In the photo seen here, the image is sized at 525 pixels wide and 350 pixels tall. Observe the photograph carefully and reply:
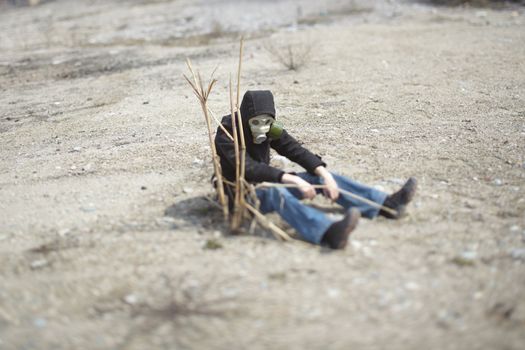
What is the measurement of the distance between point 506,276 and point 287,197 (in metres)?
1.18

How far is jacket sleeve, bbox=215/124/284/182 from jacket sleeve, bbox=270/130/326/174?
8.4 inches

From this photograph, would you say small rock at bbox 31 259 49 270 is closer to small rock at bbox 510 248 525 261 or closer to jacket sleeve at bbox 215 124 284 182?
jacket sleeve at bbox 215 124 284 182

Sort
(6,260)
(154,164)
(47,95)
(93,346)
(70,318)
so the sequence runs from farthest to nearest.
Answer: (47,95), (154,164), (6,260), (70,318), (93,346)

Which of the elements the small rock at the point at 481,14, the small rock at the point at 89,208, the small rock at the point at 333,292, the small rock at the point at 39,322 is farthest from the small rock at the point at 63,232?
the small rock at the point at 481,14

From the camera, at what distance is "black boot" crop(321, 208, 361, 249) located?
282 cm

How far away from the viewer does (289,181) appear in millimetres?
3119

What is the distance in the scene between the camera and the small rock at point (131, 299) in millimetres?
2582

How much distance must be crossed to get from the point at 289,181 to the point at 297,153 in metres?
0.29

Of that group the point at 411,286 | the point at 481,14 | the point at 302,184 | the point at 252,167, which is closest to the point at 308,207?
the point at 302,184

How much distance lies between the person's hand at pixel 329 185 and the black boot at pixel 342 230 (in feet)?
1.11

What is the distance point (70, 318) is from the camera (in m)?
2.51

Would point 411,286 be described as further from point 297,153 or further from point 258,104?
point 258,104

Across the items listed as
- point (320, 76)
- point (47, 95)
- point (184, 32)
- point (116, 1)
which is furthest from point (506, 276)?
point (116, 1)

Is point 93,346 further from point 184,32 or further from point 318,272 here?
point 184,32
